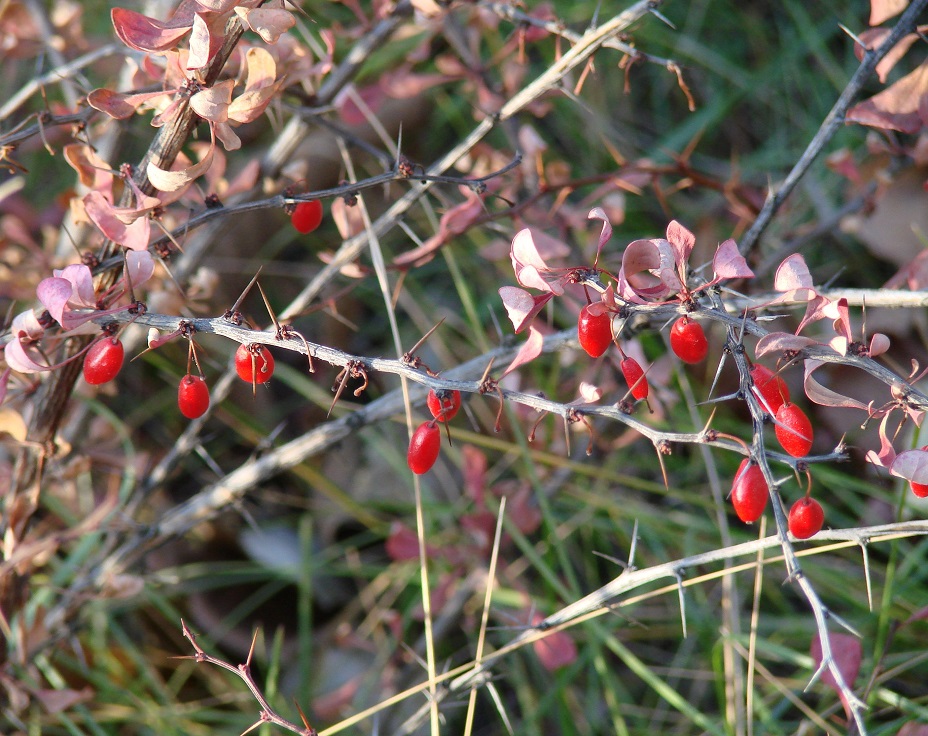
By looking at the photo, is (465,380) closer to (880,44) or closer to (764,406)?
(764,406)

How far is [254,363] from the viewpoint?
0.91 metres

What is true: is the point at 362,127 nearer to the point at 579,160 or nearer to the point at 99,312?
the point at 579,160

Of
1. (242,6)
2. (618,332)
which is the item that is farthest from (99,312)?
(618,332)

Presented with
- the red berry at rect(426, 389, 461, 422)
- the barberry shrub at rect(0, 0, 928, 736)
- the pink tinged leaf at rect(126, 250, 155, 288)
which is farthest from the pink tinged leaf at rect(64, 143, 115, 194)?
the red berry at rect(426, 389, 461, 422)

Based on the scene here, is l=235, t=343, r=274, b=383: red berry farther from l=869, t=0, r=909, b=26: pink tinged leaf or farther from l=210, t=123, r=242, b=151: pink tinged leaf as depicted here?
l=869, t=0, r=909, b=26: pink tinged leaf

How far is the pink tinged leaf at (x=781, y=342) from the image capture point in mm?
864

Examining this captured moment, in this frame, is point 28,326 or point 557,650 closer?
point 28,326

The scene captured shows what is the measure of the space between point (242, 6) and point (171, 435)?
1.44m

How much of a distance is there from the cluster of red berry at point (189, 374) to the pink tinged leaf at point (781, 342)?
21.5 inches

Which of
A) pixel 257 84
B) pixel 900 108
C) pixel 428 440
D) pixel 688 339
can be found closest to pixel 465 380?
pixel 428 440

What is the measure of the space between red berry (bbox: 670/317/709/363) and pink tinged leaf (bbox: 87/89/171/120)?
64cm

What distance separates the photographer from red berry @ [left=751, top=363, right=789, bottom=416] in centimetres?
91

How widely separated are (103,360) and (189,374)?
93 millimetres

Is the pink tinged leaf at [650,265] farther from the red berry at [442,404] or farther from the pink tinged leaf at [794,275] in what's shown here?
the red berry at [442,404]
